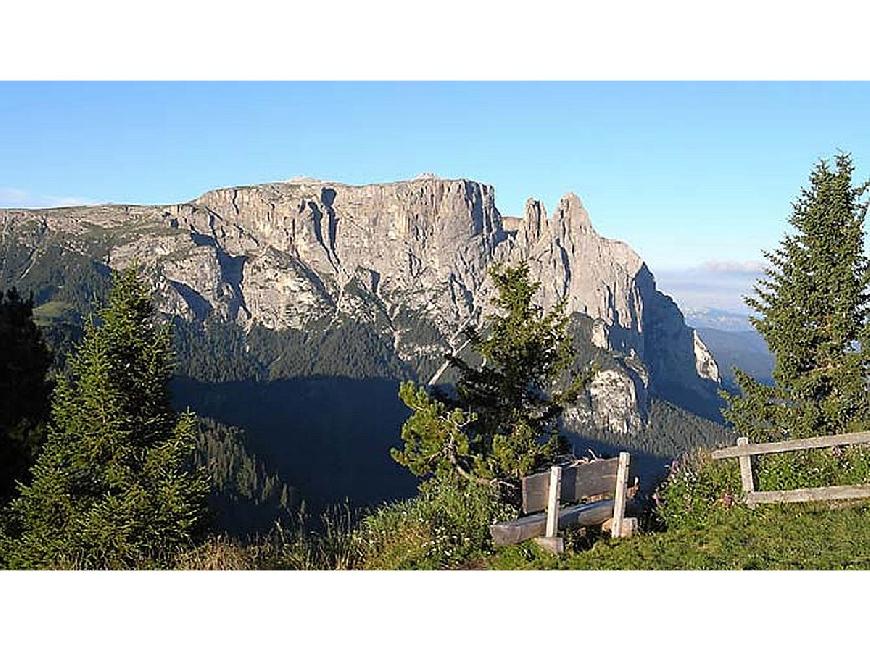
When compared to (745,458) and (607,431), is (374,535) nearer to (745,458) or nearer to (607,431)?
(745,458)

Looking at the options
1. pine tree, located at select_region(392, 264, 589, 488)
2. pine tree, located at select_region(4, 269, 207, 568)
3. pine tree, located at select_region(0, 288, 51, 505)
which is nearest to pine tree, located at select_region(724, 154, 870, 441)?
pine tree, located at select_region(392, 264, 589, 488)

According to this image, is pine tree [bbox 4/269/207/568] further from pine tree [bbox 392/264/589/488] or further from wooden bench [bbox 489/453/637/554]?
wooden bench [bbox 489/453/637/554]

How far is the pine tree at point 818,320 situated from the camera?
17797 millimetres

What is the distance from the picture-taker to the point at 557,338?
13.9m

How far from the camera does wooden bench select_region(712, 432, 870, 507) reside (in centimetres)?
990

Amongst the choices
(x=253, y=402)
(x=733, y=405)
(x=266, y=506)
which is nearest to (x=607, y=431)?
(x=253, y=402)

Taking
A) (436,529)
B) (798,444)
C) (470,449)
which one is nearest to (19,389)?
(470,449)

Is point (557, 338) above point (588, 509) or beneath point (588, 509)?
above

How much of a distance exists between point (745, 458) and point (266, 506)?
331 feet

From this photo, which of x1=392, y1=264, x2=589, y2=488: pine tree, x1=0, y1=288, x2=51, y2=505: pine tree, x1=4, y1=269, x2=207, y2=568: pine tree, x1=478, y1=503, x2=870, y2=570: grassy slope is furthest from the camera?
x1=0, y1=288, x2=51, y2=505: pine tree

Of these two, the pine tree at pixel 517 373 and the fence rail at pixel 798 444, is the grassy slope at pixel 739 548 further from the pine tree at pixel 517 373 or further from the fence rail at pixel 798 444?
the pine tree at pixel 517 373

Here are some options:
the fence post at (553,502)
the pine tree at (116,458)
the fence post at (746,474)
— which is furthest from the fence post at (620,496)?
the pine tree at (116,458)

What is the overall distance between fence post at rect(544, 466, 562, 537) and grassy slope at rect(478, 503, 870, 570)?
0.29 metres

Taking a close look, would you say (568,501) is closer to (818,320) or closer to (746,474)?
(746,474)
